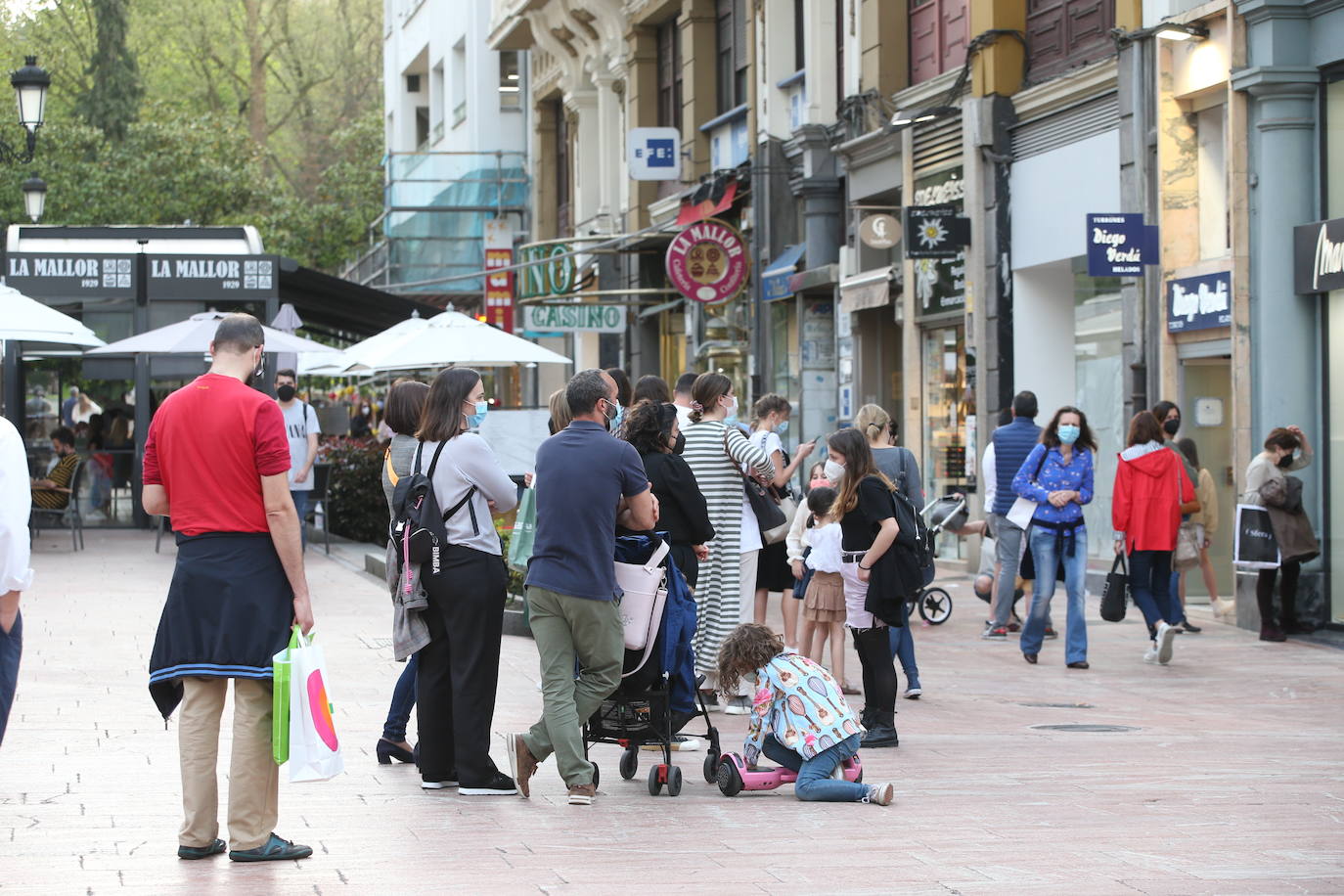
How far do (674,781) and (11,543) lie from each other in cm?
323

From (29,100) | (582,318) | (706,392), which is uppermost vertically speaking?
(29,100)

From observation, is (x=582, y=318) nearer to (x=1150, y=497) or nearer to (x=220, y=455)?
(x=1150, y=497)

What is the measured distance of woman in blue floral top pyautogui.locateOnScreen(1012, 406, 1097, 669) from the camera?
12930 millimetres

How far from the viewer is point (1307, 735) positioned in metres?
10.1

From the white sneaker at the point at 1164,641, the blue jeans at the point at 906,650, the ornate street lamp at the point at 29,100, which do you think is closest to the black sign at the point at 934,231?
the white sneaker at the point at 1164,641

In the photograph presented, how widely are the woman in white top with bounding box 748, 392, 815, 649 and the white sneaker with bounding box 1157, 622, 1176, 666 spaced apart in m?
2.64

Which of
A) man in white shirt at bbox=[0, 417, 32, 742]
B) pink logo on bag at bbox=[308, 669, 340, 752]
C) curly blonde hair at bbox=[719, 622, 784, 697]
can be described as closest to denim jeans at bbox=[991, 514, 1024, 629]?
curly blonde hair at bbox=[719, 622, 784, 697]

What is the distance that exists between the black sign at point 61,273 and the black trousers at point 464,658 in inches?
689

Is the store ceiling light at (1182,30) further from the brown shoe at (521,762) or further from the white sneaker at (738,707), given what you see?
the brown shoe at (521,762)

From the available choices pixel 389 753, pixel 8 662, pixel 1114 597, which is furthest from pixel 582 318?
pixel 8 662

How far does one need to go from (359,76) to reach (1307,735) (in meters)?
54.8

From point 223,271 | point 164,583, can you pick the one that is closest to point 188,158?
point 223,271

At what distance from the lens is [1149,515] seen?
44.0 ft

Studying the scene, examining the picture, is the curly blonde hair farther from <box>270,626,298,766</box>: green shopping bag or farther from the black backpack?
<box>270,626,298,766</box>: green shopping bag
